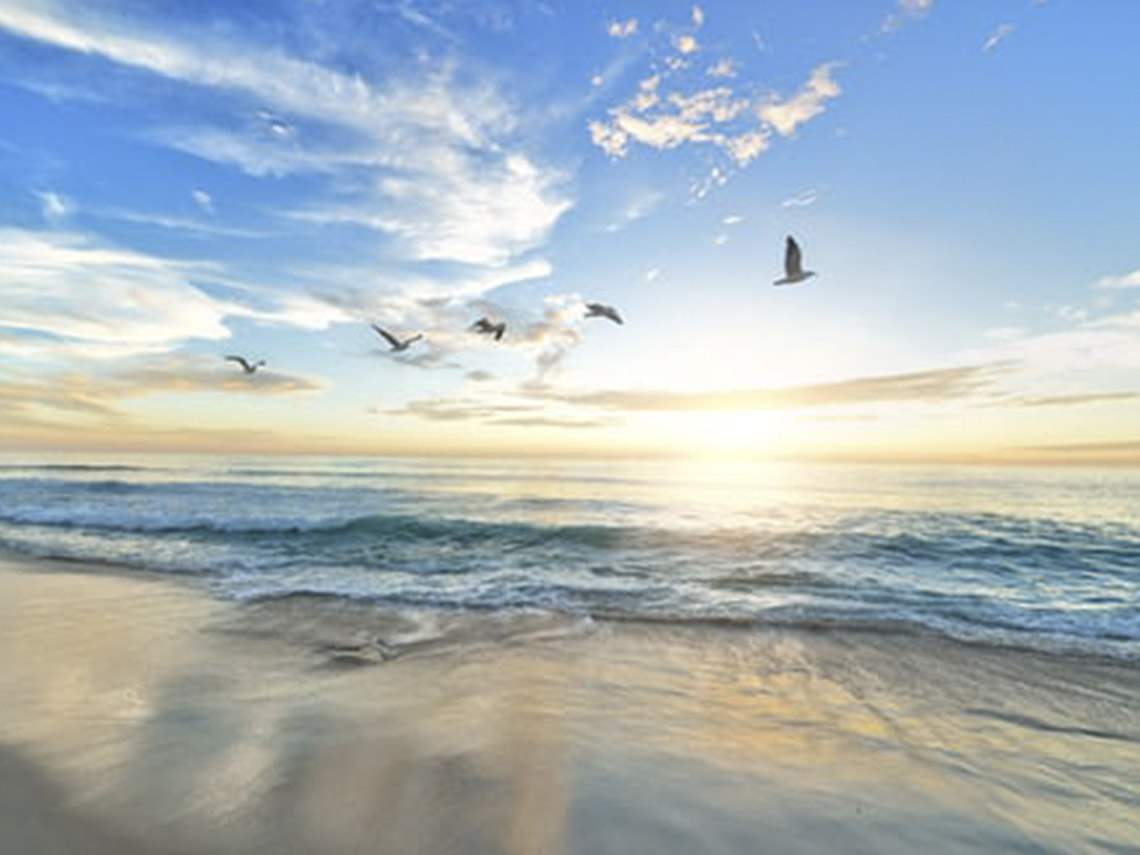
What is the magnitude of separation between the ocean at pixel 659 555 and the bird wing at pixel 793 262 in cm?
490

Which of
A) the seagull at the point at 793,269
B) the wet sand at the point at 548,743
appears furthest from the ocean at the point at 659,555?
the seagull at the point at 793,269

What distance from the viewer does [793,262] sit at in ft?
24.4

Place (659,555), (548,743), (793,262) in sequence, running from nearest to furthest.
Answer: (548,743) → (793,262) → (659,555)

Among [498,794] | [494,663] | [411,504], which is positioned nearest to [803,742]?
[498,794]

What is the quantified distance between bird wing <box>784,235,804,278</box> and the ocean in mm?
4901

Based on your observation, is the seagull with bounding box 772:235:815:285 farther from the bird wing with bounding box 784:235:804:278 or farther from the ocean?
the ocean

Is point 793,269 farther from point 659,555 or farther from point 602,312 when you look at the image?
point 659,555

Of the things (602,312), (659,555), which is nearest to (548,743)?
(602,312)

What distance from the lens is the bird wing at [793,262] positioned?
7246 mm

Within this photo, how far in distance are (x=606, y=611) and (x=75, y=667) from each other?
21.3 ft

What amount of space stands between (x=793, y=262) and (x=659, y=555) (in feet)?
28.7

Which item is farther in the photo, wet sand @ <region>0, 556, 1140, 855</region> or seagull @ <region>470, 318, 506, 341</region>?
seagull @ <region>470, 318, 506, 341</region>

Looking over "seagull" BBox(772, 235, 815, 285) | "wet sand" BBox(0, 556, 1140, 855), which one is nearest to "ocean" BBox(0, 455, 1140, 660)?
"wet sand" BBox(0, 556, 1140, 855)

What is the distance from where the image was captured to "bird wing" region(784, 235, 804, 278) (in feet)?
23.8
